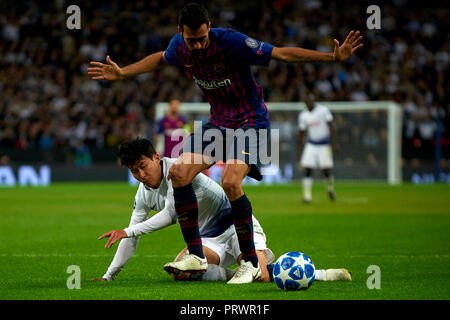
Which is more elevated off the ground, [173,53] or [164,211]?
[173,53]

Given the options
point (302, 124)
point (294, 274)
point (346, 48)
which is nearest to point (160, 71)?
point (302, 124)

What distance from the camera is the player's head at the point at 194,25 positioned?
5.59 metres

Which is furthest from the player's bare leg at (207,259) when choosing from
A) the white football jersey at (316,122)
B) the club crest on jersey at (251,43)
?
the white football jersey at (316,122)

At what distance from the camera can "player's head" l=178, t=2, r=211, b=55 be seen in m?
5.59

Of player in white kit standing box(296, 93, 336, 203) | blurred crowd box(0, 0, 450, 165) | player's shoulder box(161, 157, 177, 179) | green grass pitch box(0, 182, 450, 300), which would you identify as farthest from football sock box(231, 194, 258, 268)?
blurred crowd box(0, 0, 450, 165)

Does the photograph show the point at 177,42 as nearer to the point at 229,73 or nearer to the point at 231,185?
the point at 229,73

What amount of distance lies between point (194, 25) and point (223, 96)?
75cm

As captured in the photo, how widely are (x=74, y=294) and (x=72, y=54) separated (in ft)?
76.4

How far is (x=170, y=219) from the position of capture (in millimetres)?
5934

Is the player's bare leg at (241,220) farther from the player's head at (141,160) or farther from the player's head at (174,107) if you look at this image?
the player's head at (174,107)

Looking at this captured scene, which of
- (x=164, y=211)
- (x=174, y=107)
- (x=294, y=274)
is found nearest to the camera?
(x=294, y=274)

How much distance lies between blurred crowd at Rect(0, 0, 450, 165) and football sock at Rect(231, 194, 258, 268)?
18021 mm

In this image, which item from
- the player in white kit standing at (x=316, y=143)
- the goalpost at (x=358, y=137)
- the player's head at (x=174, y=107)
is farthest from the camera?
the goalpost at (x=358, y=137)

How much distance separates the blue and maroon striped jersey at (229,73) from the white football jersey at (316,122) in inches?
387
